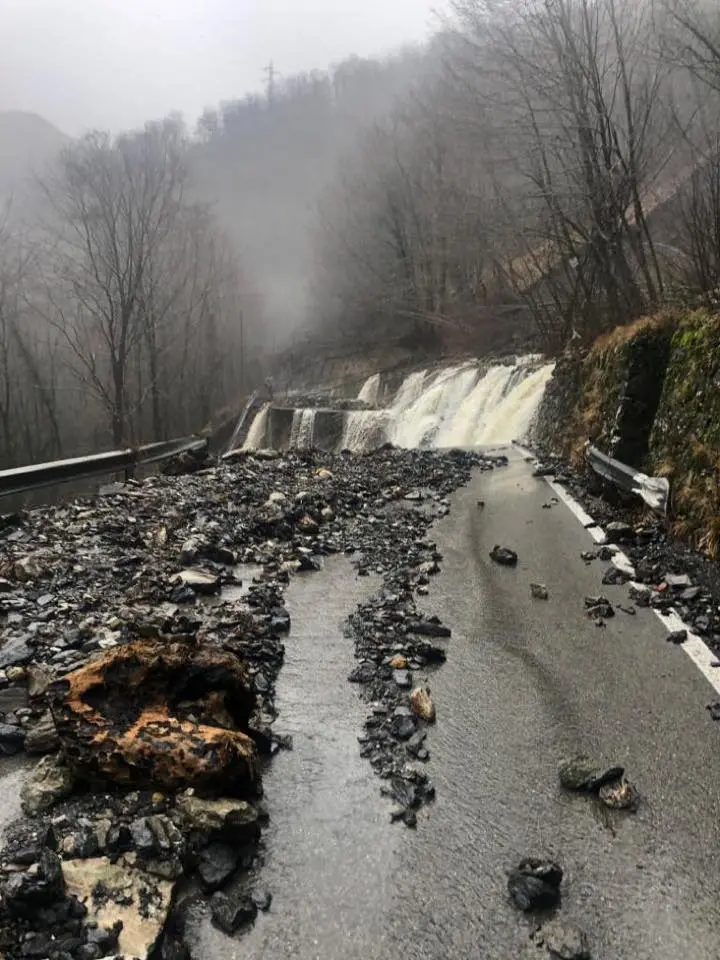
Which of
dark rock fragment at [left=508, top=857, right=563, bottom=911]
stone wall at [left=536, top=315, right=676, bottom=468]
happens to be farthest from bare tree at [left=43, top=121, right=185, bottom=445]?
dark rock fragment at [left=508, top=857, right=563, bottom=911]

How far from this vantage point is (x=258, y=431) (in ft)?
103

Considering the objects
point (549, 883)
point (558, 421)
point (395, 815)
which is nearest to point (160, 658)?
point (395, 815)

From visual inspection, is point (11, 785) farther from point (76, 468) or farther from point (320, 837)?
point (76, 468)

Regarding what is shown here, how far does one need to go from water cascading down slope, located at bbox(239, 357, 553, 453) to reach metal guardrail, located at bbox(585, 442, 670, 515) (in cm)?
766

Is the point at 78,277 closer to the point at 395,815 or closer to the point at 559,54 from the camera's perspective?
the point at 559,54

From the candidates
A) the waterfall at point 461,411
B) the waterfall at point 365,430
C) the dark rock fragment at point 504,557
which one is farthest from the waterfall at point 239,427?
the dark rock fragment at point 504,557

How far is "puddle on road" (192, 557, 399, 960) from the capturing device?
228cm

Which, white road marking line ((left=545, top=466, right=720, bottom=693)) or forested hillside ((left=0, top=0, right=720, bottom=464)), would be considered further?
forested hillside ((left=0, top=0, right=720, bottom=464))

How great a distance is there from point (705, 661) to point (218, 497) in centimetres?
634

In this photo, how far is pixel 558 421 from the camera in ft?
47.7

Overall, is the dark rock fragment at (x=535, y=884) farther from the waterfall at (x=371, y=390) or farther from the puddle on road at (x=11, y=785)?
the waterfall at (x=371, y=390)

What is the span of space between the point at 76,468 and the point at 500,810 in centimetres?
838

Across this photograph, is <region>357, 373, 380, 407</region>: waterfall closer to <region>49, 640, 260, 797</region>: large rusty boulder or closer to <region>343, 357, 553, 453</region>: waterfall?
<region>343, 357, 553, 453</region>: waterfall

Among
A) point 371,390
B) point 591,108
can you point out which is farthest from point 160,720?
point 371,390
